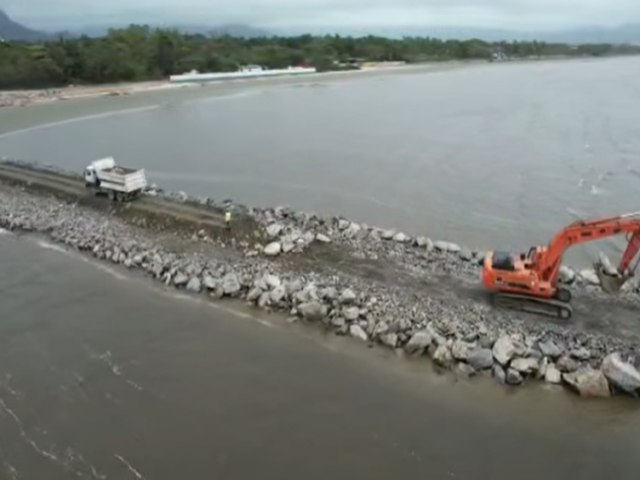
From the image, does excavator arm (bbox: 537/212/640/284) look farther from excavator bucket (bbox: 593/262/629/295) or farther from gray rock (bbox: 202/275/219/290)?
gray rock (bbox: 202/275/219/290)

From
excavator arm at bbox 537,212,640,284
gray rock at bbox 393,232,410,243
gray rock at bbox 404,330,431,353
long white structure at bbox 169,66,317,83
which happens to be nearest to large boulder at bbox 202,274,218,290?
gray rock at bbox 393,232,410,243

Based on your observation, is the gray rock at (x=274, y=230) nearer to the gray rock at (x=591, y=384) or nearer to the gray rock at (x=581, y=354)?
the gray rock at (x=581, y=354)

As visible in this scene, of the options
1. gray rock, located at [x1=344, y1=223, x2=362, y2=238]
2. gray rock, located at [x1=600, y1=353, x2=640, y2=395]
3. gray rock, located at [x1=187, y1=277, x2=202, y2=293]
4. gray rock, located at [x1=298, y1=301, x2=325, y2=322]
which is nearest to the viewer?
gray rock, located at [x1=600, y1=353, x2=640, y2=395]

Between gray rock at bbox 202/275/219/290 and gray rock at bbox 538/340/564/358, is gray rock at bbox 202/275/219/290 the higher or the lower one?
the lower one

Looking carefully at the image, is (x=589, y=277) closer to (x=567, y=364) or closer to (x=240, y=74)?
(x=567, y=364)

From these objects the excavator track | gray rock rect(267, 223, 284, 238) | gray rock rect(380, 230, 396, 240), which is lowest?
the excavator track

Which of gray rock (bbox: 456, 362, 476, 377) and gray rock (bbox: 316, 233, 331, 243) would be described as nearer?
gray rock (bbox: 456, 362, 476, 377)

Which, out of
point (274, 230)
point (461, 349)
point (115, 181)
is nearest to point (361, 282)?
point (461, 349)
